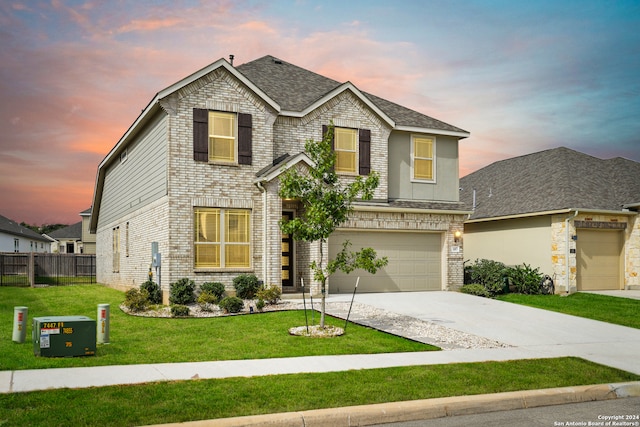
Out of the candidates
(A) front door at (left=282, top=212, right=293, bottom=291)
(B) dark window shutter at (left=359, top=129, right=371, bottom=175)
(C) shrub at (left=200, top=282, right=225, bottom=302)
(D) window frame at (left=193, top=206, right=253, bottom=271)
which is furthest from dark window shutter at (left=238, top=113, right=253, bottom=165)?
(B) dark window shutter at (left=359, top=129, right=371, bottom=175)

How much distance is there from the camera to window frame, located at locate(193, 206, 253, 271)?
18828 mm

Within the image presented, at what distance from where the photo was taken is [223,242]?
1912 centimetres

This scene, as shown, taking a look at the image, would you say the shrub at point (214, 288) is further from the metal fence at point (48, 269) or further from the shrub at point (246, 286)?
the metal fence at point (48, 269)

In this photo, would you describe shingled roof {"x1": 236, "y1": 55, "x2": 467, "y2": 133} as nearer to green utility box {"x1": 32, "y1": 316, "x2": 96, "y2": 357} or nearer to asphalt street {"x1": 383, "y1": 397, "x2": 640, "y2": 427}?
green utility box {"x1": 32, "y1": 316, "x2": 96, "y2": 357}

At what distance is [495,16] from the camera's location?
19750 mm

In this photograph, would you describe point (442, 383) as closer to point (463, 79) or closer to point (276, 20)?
point (276, 20)

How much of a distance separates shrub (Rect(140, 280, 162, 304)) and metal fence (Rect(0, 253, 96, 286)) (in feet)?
47.3

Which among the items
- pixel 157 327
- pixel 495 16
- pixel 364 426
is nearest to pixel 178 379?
pixel 364 426

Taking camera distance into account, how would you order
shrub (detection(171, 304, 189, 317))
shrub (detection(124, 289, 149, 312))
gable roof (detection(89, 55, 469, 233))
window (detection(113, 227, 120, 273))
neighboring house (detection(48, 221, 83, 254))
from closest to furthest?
1. shrub (detection(171, 304, 189, 317))
2. shrub (detection(124, 289, 149, 312))
3. gable roof (detection(89, 55, 469, 233))
4. window (detection(113, 227, 120, 273))
5. neighboring house (detection(48, 221, 83, 254))

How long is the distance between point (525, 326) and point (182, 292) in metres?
9.67

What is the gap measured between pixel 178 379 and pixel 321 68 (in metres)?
19.4

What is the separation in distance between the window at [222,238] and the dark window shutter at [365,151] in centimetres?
502

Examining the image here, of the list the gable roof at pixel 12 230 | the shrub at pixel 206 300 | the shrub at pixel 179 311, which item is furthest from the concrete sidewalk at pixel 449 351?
the gable roof at pixel 12 230

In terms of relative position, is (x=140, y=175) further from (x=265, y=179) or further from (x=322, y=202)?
(x=322, y=202)
